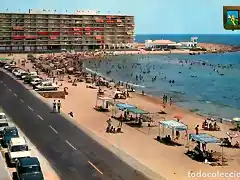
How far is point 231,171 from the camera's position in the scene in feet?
85.8

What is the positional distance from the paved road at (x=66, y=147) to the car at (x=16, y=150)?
62.5 inches

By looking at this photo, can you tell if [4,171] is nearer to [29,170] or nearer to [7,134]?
[29,170]

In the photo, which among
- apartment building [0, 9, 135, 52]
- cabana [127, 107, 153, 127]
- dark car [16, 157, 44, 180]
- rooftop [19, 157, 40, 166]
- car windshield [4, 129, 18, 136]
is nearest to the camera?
dark car [16, 157, 44, 180]

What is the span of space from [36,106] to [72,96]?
12366 millimetres

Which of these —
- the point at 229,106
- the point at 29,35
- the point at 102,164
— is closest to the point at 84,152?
the point at 102,164

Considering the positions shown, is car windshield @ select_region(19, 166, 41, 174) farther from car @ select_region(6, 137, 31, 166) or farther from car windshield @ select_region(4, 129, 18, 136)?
car windshield @ select_region(4, 129, 18, 136)

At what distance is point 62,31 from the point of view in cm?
16300

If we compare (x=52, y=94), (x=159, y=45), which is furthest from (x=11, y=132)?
(x=159, y=45)

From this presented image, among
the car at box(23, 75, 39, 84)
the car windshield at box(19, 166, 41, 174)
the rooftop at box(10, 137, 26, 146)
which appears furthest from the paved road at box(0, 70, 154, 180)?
the car at box(23, 75, 39, 84)

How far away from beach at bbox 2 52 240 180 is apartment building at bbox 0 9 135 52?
357 ft

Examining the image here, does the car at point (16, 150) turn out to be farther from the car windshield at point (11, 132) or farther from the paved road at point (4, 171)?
the car windshield at point (11, 132)

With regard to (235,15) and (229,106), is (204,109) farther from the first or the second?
(235,15)

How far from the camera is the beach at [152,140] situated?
1040 inches

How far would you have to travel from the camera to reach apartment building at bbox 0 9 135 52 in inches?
6220
